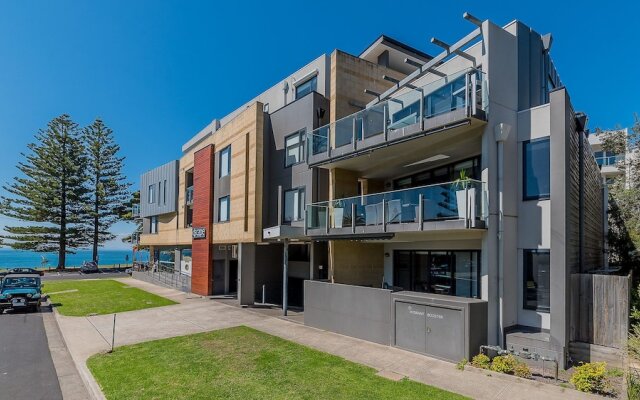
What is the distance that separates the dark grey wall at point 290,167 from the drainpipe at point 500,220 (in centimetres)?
839

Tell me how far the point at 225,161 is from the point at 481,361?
18.6 metres

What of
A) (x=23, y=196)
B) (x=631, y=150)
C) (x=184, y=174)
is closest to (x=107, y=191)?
(x=23, y=196)

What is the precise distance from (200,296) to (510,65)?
67.8 feet

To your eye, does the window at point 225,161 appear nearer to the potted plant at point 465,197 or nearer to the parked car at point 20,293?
the parked car at point 20,293

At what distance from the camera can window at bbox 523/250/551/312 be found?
10.8 metres

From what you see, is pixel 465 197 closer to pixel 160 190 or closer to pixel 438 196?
pixel 438 196

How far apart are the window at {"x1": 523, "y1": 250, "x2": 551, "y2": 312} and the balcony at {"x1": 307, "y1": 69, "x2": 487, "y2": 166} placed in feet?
13.9

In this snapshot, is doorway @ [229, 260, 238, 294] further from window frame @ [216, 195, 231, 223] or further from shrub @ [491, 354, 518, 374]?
shrub @ [491, 354, 518, 374]

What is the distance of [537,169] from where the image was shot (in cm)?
1120

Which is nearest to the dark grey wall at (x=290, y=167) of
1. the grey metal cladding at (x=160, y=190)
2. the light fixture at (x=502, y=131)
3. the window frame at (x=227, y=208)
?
the window frame at (x=227, y=208)

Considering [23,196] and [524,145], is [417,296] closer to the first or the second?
[524,145]

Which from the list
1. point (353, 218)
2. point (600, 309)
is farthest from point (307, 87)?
point (600, 309)

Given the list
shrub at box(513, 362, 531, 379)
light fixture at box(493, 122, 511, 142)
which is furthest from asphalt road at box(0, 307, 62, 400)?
light fixture at box(493, 122, 511, 142)

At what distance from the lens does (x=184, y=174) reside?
31.5 metres
